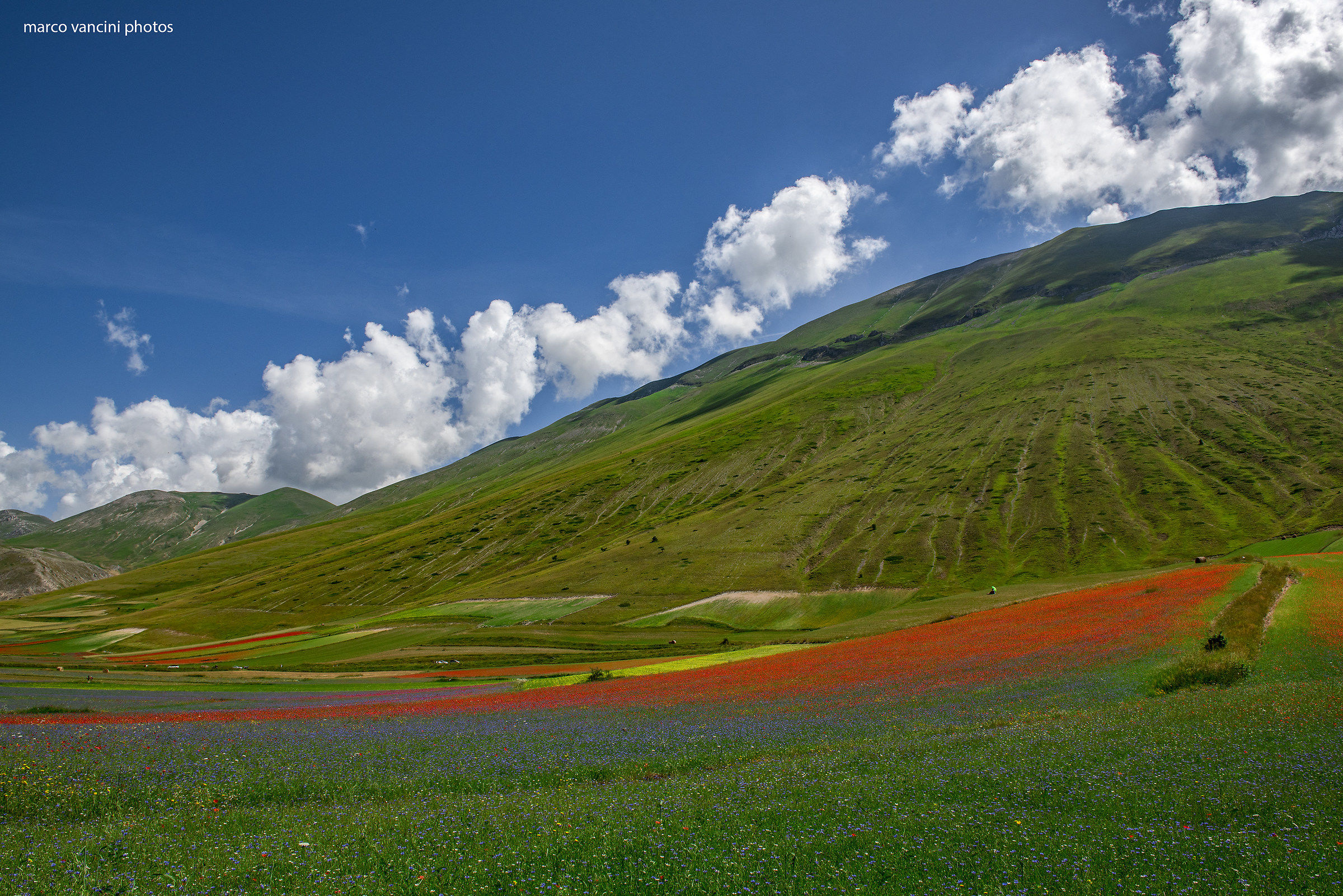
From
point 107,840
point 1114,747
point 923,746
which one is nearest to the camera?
point 107,840

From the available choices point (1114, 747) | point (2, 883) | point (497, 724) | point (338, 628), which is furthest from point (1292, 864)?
point (338, 628)

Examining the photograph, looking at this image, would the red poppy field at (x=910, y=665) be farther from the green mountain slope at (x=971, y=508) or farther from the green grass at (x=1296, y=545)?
the green mountain slope at (x=971, y=508)

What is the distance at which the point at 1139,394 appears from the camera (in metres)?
172

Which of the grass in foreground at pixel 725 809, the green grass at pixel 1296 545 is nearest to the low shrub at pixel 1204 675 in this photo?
the grass in foreground at pixel 725 809

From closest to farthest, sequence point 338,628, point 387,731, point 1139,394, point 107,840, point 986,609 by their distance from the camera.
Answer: point 107,840
point 387,731
point 986,609
point 338,628
point 1139,394

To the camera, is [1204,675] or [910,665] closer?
[1204,675]

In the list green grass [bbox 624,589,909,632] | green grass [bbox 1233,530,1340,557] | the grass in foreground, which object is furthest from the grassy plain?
green grass [bbox 1233,530,1340,557]

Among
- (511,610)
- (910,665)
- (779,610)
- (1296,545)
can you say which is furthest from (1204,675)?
(511,610)

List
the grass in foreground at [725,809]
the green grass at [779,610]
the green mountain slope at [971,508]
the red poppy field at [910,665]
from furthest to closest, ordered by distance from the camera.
A: the green mountain slope at [971,508]
the green grass at [779,610]
the red poppy field at [910,665]
the grass in foreground at [725,809]

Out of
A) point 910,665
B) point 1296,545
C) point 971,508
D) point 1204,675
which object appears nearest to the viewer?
point 1204,675

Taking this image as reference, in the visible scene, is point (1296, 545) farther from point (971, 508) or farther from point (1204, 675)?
point (1204, 675)

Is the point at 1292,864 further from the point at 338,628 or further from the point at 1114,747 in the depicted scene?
the point at 338,628

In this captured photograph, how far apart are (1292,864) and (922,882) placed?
4968 millimetres

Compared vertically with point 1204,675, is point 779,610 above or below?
below
